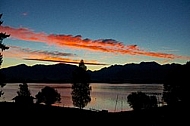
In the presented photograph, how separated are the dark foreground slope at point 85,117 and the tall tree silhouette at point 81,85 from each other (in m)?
34.8

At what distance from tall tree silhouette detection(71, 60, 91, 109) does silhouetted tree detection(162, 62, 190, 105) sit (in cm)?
2011

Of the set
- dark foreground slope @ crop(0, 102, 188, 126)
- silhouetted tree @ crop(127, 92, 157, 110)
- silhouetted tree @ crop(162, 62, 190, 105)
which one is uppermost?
silhouetted tree @ crop(162, 62, 190, 105)

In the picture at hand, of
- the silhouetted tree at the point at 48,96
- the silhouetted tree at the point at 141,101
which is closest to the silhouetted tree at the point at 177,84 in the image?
the silhouetted tree at the point at 141,101

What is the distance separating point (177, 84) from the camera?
6338cm

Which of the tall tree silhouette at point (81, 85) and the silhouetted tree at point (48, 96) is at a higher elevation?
the tall tree silhouette at point (81, 85)

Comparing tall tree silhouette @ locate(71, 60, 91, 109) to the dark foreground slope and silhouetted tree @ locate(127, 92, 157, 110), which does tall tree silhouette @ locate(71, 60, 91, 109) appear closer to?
silhouetted tree @ locate(127, 92, 157, 110)

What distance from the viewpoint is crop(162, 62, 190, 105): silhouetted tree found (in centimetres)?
5861

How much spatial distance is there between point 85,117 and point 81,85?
3930cm

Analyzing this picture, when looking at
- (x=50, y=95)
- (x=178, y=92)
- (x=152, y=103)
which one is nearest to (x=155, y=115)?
(x=178, y=92)

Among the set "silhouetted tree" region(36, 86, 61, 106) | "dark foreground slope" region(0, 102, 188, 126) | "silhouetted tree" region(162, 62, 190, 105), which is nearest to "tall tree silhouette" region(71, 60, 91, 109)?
"silhouetted tree" region(162, 62, 190, 105)

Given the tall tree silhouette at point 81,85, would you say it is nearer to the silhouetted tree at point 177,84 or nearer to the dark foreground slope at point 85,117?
the silhouetted tree at point 177,84

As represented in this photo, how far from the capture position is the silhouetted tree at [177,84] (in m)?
58.6

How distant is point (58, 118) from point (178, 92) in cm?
4370

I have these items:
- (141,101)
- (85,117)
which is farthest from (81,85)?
(85,117)
